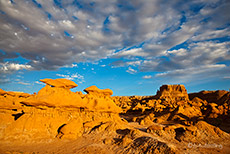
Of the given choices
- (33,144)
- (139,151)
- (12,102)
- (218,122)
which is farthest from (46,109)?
(218,122)

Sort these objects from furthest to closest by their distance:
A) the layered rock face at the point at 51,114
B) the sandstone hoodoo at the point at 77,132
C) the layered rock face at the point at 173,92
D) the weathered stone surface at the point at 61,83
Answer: the layered rock face at the point at 173,92, the weathered stone surface at the point at 61,83, the layered rock face at the point at 51,114, the sandstone hoodoo at the point at 77,132

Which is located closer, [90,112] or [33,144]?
[33,144]

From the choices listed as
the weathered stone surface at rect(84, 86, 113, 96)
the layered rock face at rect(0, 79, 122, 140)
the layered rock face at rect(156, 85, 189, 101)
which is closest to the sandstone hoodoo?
the layered rock face at rect(0, 79, 122, 140)

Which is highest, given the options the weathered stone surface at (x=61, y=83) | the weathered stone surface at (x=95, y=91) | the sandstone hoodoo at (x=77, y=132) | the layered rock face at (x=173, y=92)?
the layered rock face at (x=173, y=92)

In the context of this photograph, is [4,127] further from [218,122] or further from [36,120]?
[218,122]

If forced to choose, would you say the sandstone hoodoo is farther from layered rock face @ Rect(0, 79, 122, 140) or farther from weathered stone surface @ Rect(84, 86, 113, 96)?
weathered stone surface @ Rect(84, 86, 113, 96)

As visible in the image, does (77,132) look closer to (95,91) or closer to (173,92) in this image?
(95,91)

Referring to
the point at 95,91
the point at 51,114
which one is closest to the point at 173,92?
the point at 95,91

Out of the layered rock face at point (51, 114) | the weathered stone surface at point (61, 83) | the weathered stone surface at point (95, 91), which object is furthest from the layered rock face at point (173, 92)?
the weathered stone surface at point (61, 83)

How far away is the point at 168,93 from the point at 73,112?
240ft

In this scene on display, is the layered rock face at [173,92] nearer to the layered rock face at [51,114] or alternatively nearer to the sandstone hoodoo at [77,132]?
the sandstone hoodoo at [77,132]

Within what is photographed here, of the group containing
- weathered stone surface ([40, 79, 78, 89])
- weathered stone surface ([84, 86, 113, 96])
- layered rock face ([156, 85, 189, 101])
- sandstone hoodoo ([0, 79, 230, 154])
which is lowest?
sandstone hoodoo ([0, 79, 230, 154])

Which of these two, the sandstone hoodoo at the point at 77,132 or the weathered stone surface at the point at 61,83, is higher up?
the weathered stone surface at the point at 61,83

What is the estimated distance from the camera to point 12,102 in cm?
1617
